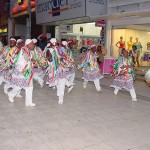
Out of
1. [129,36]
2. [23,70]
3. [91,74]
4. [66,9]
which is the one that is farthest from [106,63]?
[23,70]

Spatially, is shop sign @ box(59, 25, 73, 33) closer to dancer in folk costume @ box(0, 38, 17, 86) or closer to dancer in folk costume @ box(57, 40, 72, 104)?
dancer in folk costume @ box(0, 38, 17, 86)

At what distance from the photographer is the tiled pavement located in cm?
454

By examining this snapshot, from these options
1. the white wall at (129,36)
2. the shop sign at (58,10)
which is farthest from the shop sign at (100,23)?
the shop sign at (58,10)

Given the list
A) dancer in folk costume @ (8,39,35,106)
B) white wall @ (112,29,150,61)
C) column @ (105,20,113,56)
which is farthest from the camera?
white wall @ (112,29,150,61)

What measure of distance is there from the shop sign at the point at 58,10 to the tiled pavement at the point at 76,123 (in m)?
9.45

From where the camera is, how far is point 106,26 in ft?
50.0

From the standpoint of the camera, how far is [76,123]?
5.64 metres

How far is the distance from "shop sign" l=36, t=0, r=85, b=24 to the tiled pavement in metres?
9.45

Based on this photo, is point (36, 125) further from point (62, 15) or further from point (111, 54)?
point (62, 15)

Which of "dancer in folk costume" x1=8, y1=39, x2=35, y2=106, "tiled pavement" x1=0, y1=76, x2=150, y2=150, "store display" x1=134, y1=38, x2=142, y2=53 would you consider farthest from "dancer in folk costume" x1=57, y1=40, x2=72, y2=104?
"store display" x1=134, y1=38, x2=142, y2=53

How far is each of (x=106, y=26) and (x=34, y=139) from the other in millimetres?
11457

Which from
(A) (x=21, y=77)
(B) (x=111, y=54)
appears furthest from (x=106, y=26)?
(A) (x=21, y=77)

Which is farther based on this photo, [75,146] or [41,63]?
[41,63]

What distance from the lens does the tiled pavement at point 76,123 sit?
14.9ft
